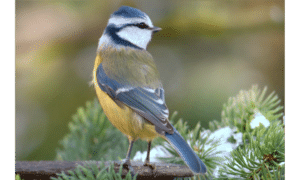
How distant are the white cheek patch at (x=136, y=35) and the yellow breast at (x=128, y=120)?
189 mm

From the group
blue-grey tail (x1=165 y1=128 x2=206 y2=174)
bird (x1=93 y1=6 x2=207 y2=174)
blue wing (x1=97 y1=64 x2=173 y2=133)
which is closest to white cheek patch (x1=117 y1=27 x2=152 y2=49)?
bird (x1=93 y1=6 x2=207 y2=174)

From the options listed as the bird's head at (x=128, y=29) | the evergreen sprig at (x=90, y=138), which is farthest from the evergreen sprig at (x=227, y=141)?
the bird's head at (x=128, y=29)

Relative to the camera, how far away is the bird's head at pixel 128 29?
0.82 m

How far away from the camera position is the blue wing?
28.1 inches

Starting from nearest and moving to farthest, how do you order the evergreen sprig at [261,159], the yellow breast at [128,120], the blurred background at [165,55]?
1. the evergreen sprig at [261,159]
2. the yellow breast at [128,120]
3. the blurred background at [165,55]

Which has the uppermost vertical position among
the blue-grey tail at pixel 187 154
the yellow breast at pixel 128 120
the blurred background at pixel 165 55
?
the blurred background at pixel 165 55

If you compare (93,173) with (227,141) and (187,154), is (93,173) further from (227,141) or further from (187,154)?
(227,141)

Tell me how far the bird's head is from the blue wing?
5.2 inches

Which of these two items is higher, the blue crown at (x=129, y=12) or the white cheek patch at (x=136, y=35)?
the blue crown at (x=129, y=12)

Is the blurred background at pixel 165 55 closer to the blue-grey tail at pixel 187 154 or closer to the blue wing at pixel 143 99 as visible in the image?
the blue wing at pixel 143 99

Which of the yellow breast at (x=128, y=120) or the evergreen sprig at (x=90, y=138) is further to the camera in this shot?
the evergreen sprig at (x=90, y=138)

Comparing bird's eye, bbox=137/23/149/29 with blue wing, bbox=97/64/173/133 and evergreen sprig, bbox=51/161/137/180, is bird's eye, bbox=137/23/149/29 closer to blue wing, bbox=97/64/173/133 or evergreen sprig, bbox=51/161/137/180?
blue wing, bbox=97/64/173/133

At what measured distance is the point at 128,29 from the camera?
865mm

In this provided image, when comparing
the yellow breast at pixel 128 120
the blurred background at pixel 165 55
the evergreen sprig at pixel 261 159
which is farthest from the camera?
the blurred background at pixel 165 55
